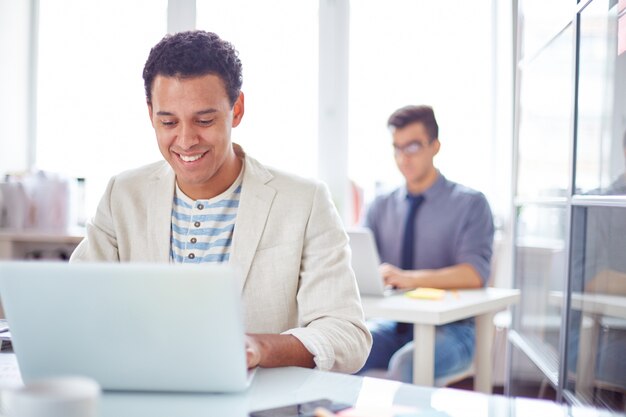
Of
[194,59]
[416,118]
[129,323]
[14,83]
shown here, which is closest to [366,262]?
[416,118]

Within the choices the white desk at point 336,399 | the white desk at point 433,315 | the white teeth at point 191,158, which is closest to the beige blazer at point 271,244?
the white teeth at point 191,158

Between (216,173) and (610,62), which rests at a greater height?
(610,62)

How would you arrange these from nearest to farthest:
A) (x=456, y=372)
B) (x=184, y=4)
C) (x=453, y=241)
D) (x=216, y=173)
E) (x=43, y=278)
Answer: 1. (x=43, y=278)
2. (x=216, y=173)
3. (x=456, y=372)
4. (x=453, y=241)
5. (x=184, y=4)

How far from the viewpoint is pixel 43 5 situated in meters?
4.41

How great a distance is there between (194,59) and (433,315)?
109 cm

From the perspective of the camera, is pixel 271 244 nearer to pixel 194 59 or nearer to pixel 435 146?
pixel 194 59

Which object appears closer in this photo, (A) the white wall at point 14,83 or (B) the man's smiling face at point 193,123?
(B) the man's smiling face at point 193,123

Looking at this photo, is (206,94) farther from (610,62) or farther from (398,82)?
(398,82)

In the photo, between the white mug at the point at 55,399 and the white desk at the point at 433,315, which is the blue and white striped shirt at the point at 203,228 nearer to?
the white desk at the point at 433,315

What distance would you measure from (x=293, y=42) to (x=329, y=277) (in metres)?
2.95

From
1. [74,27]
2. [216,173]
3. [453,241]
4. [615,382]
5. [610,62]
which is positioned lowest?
[615,382]

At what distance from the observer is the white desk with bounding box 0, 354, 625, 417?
0.94m

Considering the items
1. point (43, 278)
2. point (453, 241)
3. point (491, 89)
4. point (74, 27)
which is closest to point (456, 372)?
point (453, 241)

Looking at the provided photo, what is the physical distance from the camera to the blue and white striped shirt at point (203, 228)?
5.28ft
